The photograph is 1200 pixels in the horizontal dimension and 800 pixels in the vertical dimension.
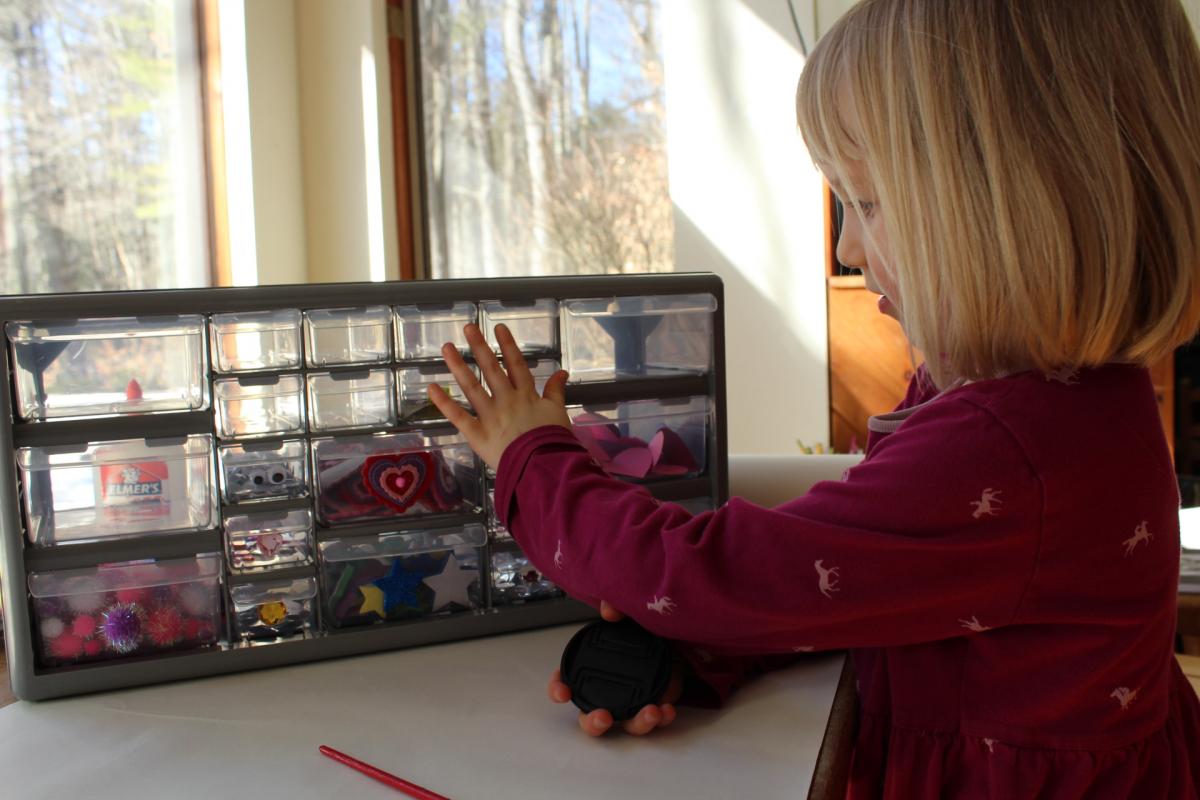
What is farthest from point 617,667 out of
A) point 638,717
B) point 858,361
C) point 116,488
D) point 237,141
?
point 237,141

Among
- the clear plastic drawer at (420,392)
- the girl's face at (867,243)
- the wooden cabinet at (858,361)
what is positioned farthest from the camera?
the wooden cabinet at (858,361)

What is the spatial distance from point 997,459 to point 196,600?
521 mm

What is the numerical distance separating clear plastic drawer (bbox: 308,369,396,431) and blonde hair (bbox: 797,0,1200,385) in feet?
1.22

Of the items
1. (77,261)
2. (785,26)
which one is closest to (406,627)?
(77,261)

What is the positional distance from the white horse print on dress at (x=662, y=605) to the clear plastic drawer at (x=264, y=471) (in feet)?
0.89

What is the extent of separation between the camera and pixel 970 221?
62 cm

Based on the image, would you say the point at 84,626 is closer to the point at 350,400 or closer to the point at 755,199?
the point at 350,400

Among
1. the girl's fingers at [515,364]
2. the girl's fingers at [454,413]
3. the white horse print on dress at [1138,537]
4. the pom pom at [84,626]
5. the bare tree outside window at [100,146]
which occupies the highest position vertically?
the bare tree outside window at [100,146]

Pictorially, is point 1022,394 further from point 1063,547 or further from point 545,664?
point 545,664

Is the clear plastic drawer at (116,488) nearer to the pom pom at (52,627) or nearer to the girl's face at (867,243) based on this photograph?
the pom pom at (52,627)

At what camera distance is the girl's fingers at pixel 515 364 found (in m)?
0.76

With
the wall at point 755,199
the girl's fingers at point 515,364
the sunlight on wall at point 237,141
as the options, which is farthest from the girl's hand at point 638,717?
the sunlight on wall at point 237,141

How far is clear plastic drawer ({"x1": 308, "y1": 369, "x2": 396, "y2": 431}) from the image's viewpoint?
2.51 feet

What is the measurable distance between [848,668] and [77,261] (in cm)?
219
